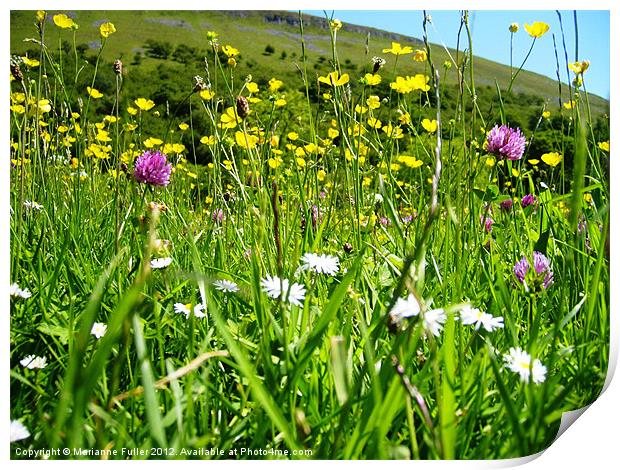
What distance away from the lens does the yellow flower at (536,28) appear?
58cm

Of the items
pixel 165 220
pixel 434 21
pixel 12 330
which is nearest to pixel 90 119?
pixel 165 220

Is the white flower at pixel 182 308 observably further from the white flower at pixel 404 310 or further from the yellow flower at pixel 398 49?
the yellow flower at pixel 398 49

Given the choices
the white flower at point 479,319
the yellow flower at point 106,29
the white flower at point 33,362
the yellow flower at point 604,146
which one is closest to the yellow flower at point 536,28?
the yellow flower at point 604,146

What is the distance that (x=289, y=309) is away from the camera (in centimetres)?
51

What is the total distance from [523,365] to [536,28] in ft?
1.19

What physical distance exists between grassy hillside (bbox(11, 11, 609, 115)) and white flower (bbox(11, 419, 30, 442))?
0.37 meters

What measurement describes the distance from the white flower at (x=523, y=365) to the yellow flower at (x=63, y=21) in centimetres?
54

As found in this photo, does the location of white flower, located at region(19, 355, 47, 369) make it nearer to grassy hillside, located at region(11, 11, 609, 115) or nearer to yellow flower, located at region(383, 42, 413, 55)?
grassy hillside, located at region(11, 11, 609, 115)

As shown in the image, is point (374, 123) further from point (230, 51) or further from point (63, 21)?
point (63, 21)

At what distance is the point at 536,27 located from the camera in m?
0.58

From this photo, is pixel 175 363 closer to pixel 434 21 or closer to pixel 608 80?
pixel 434 21

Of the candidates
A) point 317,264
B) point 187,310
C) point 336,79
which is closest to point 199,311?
point 187,310

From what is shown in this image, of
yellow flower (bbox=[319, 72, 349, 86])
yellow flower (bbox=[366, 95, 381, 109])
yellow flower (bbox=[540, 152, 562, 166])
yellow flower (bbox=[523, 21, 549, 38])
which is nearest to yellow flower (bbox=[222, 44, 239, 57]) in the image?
yellow flower (bbox=[319, 72, 349, 86])
